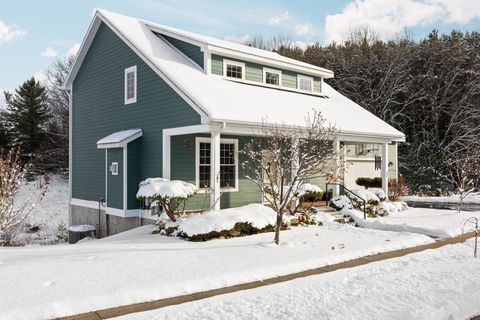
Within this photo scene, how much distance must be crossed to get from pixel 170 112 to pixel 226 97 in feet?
6.25

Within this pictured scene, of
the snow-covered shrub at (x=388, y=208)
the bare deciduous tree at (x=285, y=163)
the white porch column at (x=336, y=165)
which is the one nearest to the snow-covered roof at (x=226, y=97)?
the white porch column at (x=336, y=165)

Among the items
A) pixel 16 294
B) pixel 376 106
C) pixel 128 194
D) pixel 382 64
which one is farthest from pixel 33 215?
pixel 382 64

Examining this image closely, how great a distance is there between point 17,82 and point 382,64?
3144 cm

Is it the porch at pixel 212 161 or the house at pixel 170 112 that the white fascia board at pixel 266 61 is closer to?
the house at pixel 170 112

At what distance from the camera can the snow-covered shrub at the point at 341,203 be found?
47.2 ft

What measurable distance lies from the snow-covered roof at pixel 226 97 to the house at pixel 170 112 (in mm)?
57

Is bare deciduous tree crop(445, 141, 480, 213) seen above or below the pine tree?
below

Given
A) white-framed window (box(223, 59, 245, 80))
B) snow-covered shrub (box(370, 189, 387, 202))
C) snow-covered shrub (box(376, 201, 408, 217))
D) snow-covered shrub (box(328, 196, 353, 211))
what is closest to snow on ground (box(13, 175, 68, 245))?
white-framed window (box(223, 59, 245, 80))

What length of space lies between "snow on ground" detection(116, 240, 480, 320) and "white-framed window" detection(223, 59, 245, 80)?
1015cm

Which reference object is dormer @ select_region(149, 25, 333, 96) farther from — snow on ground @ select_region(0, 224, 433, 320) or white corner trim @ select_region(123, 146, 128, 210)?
snow on ground @ select_region(0, 224, 433, 320)

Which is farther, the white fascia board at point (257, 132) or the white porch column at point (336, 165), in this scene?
the white porch column at point (336, 165)

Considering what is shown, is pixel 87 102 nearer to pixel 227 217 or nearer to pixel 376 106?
pixel 227 217

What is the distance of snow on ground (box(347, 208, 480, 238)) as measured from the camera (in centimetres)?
1163

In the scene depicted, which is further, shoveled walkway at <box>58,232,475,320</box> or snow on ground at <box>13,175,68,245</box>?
snow on ground at <box>13,175,68,245</box>
